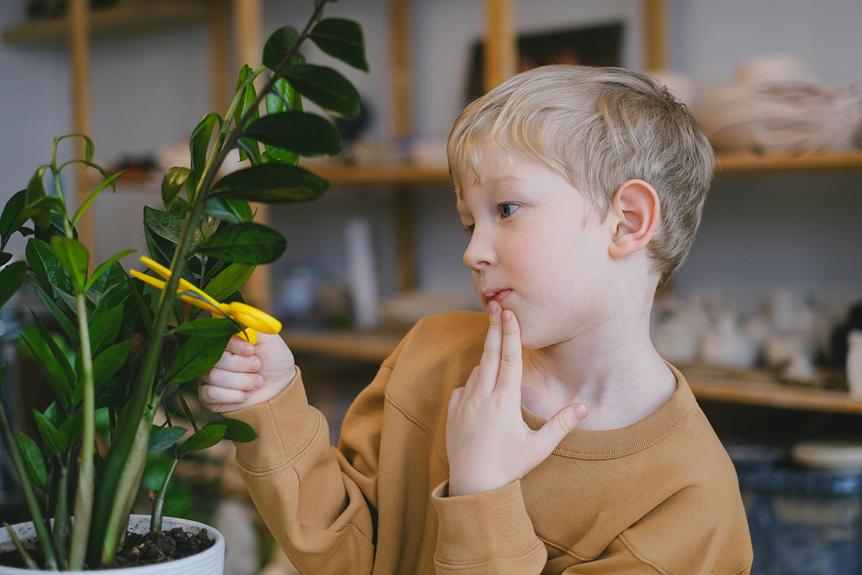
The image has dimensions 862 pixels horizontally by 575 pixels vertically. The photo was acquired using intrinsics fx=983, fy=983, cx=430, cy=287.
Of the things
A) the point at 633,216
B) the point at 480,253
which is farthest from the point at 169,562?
the point at 633,216

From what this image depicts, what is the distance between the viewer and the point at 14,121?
4.28 metres

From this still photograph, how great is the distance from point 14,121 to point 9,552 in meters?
4.05

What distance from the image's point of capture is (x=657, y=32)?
248cm

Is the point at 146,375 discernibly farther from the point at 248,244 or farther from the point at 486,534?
the point at 486,534

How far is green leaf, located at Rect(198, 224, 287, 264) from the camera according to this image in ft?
1.99

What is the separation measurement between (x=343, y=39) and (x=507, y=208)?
0.31m

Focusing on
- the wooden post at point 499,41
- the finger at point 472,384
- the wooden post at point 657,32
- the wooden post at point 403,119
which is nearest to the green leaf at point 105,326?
the finger at point 472,384

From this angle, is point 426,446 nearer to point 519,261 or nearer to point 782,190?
point 519,261

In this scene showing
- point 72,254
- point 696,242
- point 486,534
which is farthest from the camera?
point 696,242

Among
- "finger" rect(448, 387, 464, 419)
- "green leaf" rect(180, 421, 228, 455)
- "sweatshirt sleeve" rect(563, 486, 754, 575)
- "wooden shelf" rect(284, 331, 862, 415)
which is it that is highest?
"green leaf" rect(180, 421, 228, 455)

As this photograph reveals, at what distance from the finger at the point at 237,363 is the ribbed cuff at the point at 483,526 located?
0.62 feet

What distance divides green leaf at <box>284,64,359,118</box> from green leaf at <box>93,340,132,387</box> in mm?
197

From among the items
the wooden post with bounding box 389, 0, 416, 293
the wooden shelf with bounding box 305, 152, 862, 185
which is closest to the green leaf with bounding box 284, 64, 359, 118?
the wooden shelf with bounding box 305, 152, 862, 185

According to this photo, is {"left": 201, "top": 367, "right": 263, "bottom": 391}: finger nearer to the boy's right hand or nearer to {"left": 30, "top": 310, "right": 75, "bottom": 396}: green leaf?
the boy's right hand
